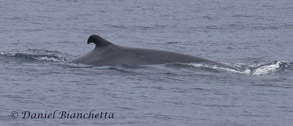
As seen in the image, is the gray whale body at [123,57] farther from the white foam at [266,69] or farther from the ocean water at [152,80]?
the white foam at [266,69]

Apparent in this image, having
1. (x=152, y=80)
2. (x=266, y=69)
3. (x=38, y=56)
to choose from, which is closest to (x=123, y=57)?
(x=152, y=80)

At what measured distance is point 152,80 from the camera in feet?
60.2

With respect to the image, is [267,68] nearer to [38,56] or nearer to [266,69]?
[266,69]

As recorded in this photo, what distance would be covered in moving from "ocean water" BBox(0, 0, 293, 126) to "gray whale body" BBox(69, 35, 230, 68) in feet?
0.84

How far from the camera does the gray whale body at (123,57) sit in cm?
1997

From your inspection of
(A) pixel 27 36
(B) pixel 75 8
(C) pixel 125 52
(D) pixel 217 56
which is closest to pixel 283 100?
(C) pixel 125 52

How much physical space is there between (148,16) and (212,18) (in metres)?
3.26

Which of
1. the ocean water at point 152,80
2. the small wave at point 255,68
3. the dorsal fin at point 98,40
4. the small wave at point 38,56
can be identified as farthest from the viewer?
the small wave at point 38,56

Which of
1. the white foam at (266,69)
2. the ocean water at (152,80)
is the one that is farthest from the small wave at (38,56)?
the white foam at (266,69)

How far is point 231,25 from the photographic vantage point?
35.6m

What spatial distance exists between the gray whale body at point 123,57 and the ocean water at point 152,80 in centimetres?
26

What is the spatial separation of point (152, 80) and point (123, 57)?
193cm

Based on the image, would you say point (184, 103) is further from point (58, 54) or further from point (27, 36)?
point (27, 36)

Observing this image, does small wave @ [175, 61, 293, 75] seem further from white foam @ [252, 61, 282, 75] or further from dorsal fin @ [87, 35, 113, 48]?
dorsal fin @ [87, 35, 113, 48]
